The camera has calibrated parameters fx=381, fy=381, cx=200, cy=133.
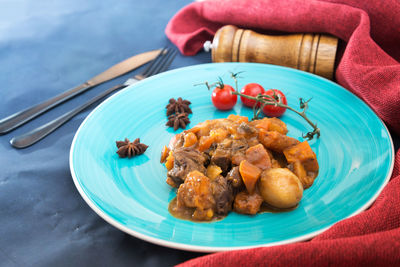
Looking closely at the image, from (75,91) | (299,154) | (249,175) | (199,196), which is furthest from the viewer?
(75,91)

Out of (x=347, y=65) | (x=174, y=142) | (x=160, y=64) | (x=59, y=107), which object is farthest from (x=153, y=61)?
(x=347, y=65)

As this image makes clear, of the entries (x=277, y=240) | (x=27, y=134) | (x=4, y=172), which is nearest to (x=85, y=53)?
(x=27, y=134)

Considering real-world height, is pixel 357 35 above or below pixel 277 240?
above

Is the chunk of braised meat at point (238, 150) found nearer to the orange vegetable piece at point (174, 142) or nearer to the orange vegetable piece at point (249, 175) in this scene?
the orange vegetable piece at point (249, 175)

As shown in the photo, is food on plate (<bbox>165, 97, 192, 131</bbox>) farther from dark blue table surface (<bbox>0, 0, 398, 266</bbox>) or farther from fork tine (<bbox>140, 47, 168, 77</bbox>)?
dark blue table surface (<bbox>0, 0, 398, 266</bbox>)

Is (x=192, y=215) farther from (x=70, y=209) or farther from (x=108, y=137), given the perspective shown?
(x=108, y=137)

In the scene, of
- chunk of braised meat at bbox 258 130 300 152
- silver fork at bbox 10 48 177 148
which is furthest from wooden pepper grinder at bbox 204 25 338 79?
chunk of braised meat at bbox 258 130 300 152

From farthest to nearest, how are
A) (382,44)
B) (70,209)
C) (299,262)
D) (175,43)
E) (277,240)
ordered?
1. (175,43)
2. (382,44)
3. (70,209)
4. (277,240)
5. (299,262)

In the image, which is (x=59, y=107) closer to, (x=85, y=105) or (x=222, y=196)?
(x=85, y=105)
